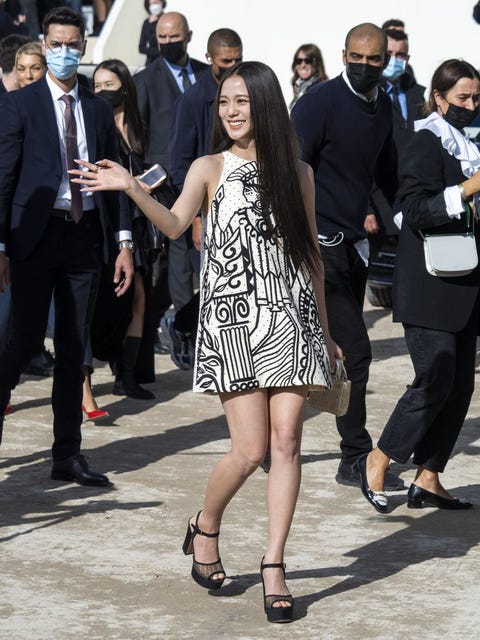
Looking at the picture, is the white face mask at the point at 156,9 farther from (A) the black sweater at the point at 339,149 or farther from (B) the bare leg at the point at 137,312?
(A) the black sweater at the point at 339,149

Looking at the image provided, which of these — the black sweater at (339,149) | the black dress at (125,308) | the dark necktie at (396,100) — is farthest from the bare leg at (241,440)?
the dark necktie at (396,100)

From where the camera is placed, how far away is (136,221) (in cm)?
904

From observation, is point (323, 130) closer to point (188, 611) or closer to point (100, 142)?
point (100, 142)

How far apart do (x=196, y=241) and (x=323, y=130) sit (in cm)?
213

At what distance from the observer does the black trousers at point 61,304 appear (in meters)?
6.54

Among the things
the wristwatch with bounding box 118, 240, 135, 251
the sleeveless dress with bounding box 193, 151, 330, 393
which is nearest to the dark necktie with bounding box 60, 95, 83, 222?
the wristwatch with bounding box 118, 240, 135, 251

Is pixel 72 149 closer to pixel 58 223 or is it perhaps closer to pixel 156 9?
pixel 58 223

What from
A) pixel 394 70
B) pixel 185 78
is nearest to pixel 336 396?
pixel 185 78

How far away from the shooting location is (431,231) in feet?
20.5

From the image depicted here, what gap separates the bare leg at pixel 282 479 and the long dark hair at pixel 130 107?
13.2 ft

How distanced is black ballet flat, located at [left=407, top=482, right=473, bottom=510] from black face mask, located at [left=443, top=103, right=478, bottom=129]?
62.2 inches

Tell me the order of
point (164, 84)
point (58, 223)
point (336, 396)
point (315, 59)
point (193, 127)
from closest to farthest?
point (336, 396)
point (58, 223)
point (193, 127)
point (164, 84)
point (315, 59)

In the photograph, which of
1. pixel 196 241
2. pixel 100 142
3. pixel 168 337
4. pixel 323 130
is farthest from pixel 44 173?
pixel 168 337

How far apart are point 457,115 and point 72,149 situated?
5.55 ft
